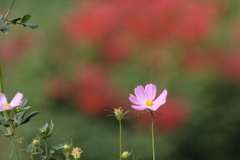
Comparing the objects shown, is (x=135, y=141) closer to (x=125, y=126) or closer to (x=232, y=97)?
(x=125, y=126)

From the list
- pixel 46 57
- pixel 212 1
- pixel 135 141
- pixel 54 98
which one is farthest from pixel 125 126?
pixel 212 1

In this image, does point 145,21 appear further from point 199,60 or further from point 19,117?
point 19,117

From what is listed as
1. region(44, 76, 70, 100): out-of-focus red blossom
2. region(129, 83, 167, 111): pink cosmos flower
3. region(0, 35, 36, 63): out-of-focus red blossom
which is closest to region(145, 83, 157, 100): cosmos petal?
region(129, 83, 167, 111): pink cosmos flower

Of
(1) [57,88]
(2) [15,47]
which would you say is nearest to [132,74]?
(1) [57,88]

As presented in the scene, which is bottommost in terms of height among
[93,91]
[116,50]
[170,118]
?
[170,118]

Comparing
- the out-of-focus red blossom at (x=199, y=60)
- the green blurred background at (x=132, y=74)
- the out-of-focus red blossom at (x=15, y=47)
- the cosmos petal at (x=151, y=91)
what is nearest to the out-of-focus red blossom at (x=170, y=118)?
Answer: the green blurred background at (x=132, y=74)

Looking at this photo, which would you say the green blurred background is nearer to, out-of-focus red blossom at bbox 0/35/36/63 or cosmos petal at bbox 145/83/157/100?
out-of-focus red blossom at bbox 0/35/36/63
